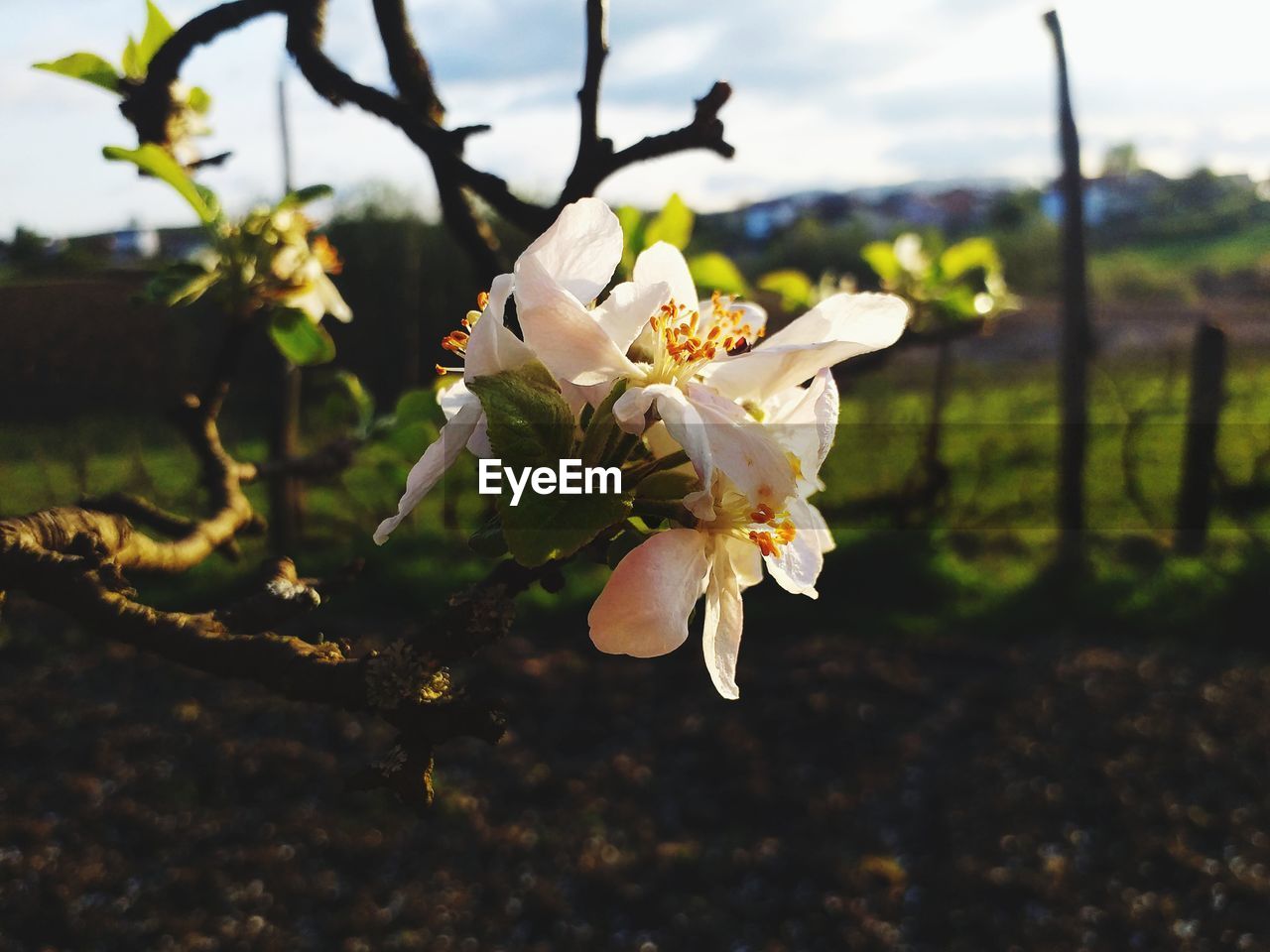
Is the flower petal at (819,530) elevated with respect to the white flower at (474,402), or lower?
lower

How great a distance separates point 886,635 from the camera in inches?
189

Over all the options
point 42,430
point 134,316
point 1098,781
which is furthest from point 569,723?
A: point 42,430

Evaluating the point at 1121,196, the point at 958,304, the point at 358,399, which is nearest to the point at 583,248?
the point at 358,399

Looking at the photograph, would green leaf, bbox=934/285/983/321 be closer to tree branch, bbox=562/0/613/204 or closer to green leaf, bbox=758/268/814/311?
green leaf, bbox=758/268/814/311

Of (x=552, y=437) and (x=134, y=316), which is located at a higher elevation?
(x=552, y=437)

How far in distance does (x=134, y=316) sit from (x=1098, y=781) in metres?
4.52

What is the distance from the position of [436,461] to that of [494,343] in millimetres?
78

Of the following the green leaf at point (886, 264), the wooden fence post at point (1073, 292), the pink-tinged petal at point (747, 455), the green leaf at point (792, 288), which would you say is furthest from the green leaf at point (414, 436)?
the wooden fence post at point (1073, 292)

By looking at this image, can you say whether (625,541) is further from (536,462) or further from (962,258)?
(962,258)

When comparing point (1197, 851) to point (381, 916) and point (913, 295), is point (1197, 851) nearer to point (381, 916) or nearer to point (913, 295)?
point (913, 295)

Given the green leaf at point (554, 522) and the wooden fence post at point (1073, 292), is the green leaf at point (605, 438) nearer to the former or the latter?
the green leaf at point (554, 522)

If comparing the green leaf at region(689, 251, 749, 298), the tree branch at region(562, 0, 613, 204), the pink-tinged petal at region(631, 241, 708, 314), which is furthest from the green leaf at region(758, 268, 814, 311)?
the pink-tinged petal at region(631, 241, 708, 314)

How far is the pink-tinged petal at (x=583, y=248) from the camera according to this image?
1.97 feet

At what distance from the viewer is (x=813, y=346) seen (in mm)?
561
